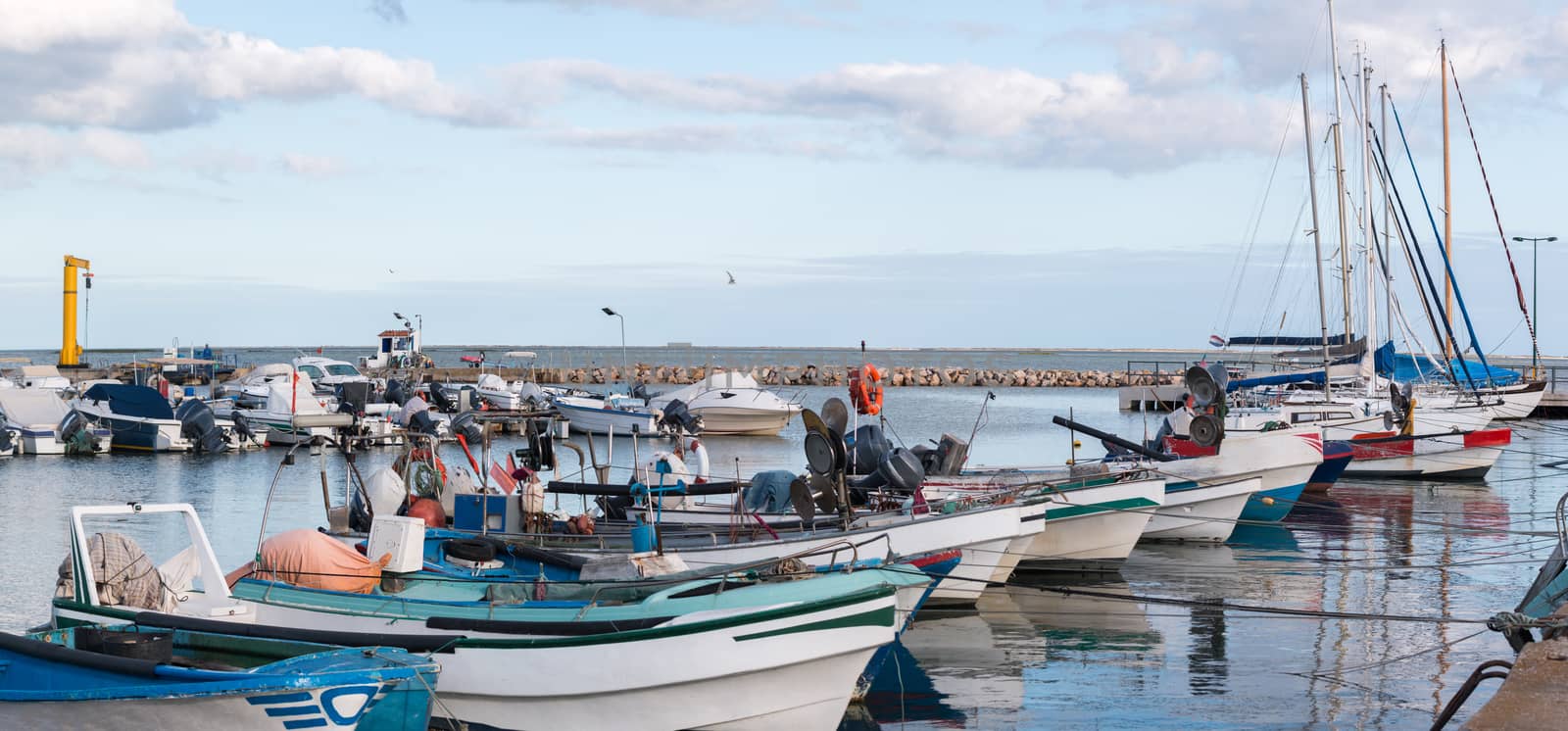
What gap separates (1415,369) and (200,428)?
120ft

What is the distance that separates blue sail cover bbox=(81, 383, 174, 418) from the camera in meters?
40.4

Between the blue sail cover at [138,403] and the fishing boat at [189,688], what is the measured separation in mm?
33362

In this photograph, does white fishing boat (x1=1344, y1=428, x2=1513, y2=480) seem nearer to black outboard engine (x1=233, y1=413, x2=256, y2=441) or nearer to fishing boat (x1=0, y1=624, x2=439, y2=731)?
fishing boat (x1=0, y1=624, x2=439, y2=731)

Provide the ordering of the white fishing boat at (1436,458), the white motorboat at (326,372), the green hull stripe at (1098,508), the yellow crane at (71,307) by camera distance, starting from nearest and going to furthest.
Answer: the green hull stripe at (1098,508)
the white fishing boat at (1436,458)
the white motorboat at (326,372)
the yellow crane at (71,307)

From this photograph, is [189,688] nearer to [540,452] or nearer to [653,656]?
[653,656]

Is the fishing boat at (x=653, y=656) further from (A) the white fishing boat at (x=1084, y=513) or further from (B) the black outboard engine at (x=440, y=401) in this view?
(B) the black outboard engine at (x=440, y=401)

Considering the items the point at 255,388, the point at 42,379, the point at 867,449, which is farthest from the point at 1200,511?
the point at 42,379

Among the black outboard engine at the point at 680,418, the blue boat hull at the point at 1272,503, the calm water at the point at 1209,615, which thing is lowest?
the calm water at the point at 1209,615

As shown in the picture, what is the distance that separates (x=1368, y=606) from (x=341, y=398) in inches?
1457

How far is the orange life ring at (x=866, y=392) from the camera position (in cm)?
1833

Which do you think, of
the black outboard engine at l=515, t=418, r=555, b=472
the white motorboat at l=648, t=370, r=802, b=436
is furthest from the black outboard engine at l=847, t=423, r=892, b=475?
the white motorboat at l=648, t=370, r=802, b=436

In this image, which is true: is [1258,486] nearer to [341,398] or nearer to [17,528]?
[17,528]

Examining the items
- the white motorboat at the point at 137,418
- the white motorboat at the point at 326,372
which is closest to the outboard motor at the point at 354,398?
the white motorboat at the point at 137,418

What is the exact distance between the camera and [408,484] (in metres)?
17.6
